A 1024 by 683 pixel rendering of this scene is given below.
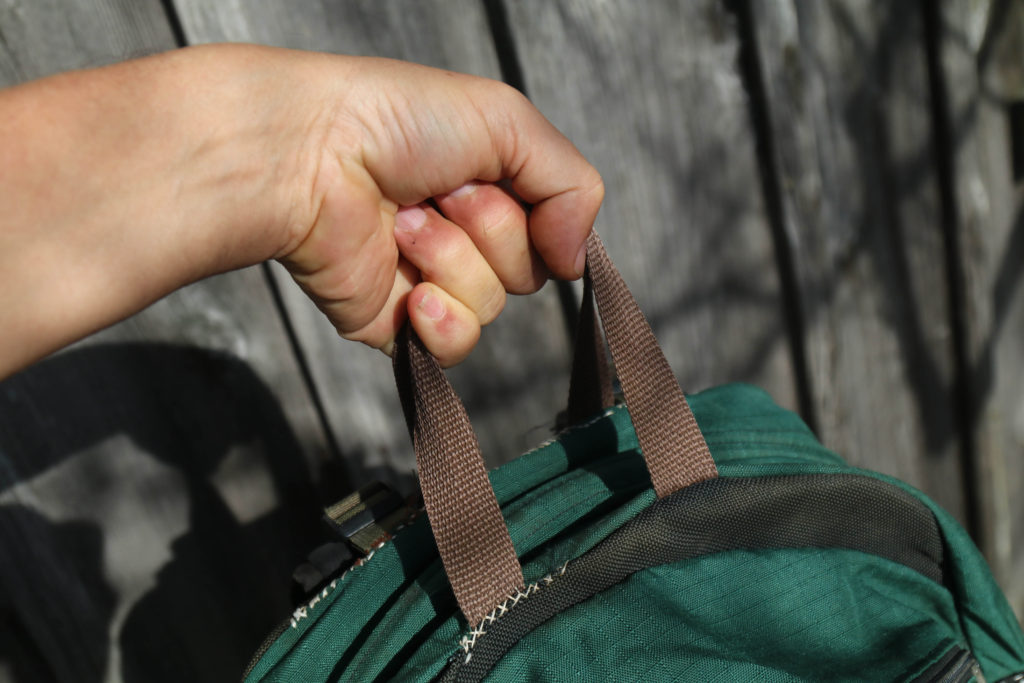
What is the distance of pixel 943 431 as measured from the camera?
1.79m

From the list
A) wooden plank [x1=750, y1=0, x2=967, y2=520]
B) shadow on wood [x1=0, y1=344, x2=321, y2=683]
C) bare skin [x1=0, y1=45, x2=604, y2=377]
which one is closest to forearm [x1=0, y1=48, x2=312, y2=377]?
bare skin [x1=0, y1=45, x2=604, y2=377]

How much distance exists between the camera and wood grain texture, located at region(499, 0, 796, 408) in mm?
1131

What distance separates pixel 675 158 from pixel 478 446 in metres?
0.83

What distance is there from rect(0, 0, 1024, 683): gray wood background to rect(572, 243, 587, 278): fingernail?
357mm

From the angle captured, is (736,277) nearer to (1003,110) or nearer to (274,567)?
(1003,110)

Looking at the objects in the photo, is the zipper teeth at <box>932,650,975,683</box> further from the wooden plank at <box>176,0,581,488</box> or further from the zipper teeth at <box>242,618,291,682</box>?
the zipper teeth at <box>242,618,291,682</box>

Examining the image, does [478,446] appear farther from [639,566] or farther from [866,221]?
[866,221]

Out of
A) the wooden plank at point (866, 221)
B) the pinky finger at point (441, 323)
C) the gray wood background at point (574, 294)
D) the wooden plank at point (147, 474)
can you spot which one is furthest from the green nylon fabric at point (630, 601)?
the wooden plank at point (866, 221)

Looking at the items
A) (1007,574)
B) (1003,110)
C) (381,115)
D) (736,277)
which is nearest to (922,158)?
(1003,110)

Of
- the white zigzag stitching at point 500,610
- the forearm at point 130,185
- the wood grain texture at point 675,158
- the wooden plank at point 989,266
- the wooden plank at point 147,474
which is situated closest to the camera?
the forearm at point 130,185

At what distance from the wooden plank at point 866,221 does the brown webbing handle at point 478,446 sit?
2.67ft

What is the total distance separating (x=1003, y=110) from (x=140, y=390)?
1.96 meters

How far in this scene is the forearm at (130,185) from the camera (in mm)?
475

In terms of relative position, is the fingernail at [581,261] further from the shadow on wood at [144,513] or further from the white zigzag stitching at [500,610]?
the shadow on wood at [144,513]
